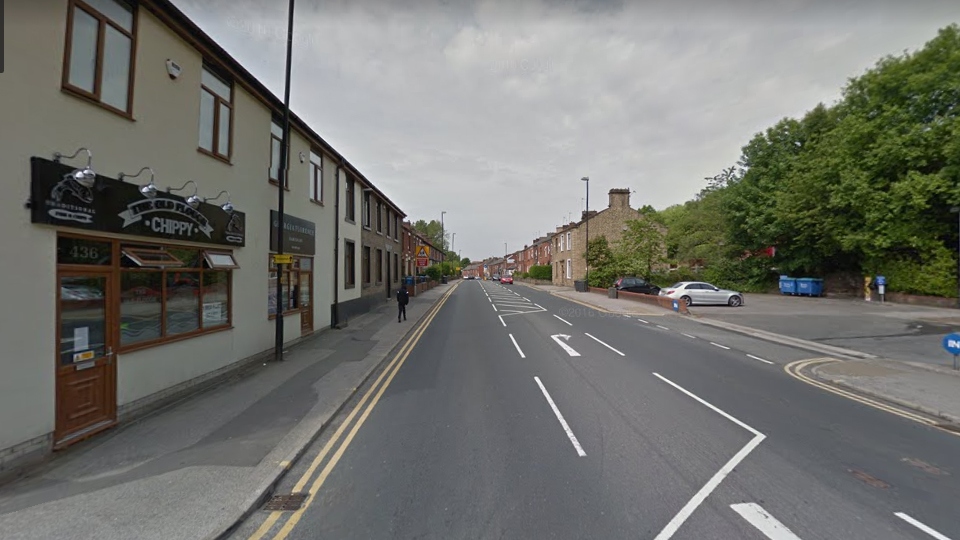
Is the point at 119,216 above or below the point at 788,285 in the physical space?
above

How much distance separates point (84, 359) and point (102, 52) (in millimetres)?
4228

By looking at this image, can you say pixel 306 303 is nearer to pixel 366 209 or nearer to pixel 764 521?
pixel 366 209

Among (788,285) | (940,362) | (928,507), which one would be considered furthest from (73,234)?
(788,285)

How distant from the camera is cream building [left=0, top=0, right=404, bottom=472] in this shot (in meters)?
4.25

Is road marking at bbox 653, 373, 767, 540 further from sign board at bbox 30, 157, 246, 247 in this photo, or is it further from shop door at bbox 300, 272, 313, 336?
shop door at bbox 300, 272, 313, 336

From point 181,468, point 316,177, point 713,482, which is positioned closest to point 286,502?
point 181,468

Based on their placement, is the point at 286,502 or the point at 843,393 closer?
the point at 286,502

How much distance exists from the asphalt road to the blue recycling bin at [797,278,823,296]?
25.0m

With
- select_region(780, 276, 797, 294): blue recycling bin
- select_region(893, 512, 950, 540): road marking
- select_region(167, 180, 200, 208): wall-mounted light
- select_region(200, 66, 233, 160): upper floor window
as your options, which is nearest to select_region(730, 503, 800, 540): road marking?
select_region(893, 512, 950, 540): road marking

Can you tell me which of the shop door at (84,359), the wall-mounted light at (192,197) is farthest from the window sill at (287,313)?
the shop door at (84,359)

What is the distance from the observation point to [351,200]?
1655cm

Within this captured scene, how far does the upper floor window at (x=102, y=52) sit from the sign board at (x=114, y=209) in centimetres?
114

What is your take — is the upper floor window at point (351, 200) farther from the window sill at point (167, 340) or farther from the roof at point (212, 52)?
the window sill at point (167, 340)

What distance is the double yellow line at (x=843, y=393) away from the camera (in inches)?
220
